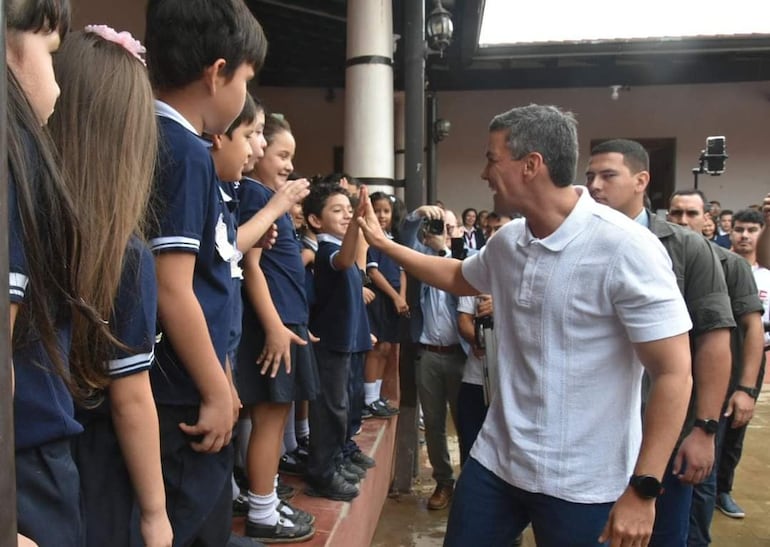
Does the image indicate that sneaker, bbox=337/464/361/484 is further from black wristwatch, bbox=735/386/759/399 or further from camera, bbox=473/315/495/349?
black wristwatch, bbox=735/386/759/399

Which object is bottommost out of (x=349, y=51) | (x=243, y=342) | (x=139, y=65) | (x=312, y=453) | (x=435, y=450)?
(x=435, y=450)

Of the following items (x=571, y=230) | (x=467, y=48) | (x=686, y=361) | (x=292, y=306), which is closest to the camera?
(x=686, y=361)

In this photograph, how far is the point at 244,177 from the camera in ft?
7.06

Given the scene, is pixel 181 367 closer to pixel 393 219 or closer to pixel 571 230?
pixel 571 230

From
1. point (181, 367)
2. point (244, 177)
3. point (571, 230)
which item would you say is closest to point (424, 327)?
point (244, 177)

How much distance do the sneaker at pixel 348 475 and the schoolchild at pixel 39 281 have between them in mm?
2040

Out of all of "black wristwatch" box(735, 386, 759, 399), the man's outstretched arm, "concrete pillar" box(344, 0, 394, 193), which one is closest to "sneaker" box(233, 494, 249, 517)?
the man's outstretched arm

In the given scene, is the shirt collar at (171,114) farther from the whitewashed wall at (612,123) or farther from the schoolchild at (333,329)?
the whitewashed wall at (612,123)

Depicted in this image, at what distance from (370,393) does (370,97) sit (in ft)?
7.74

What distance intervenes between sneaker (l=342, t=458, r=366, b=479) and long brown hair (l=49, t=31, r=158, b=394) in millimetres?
2134

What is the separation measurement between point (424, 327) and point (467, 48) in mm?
5728

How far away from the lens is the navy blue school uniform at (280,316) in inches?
83.1

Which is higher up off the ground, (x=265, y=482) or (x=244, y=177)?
(x=244, y=177)

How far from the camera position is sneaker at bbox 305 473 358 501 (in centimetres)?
269
